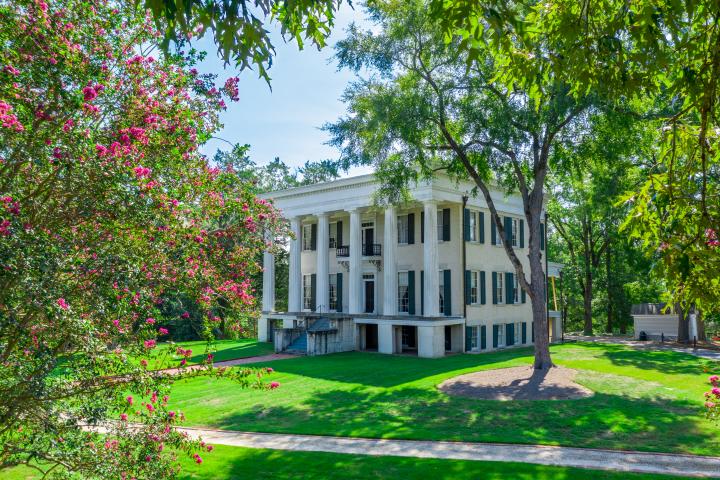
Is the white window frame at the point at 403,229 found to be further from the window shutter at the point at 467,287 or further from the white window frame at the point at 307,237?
the white window frame at the point at 307,237

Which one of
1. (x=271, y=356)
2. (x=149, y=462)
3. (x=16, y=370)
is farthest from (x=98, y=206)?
(x=271, y=356)

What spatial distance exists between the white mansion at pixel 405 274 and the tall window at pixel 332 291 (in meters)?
0.07

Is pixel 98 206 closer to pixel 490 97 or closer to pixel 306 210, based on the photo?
pixel 490 97

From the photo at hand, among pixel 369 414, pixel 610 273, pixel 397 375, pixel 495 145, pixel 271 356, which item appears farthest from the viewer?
pixel 610 273

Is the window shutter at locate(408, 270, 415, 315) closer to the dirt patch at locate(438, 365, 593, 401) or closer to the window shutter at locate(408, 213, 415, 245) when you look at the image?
the window shutter at locate(408, 213, 415, 245)

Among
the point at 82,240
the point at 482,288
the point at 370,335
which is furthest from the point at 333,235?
the point at 82,240

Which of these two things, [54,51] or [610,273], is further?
[610,273]

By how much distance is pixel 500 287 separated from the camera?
31.0 m

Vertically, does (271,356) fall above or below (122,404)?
below

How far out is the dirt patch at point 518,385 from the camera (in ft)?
52.4

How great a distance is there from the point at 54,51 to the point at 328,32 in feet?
9.28

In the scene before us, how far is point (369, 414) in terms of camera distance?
14.4 m

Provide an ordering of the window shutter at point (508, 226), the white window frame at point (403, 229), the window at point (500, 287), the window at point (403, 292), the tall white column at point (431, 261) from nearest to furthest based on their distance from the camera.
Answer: the tall white column at point (431, 261)
the window at point (403, 292)
the white window frame at point (403, 229)
the window at point (500, 287)
the window shutter at point (508, 226)

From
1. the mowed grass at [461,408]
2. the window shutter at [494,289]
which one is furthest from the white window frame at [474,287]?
the mowed grass at [461,408]
